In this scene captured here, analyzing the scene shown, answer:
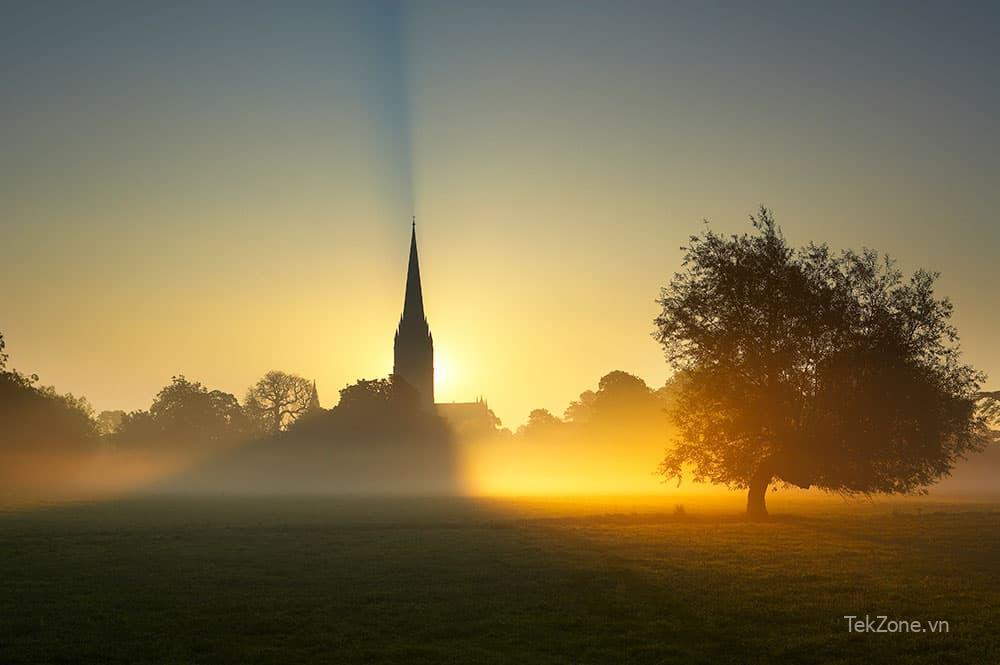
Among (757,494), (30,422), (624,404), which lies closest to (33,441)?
(30,422)

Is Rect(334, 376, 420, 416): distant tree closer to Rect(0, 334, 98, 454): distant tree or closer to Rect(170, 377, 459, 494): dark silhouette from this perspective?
Rect(170, 377, 459, 494): dark silhouette

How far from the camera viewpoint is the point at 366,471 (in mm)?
124625

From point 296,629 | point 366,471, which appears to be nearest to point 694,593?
point 296,629

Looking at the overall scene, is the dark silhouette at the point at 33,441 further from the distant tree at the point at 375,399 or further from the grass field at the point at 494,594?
the grass field at the point at 494,594

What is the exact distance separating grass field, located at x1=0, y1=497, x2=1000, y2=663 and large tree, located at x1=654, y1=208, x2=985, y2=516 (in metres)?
5.70

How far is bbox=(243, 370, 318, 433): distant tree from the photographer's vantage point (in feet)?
576

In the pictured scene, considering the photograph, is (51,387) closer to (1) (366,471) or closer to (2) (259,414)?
(2) (259,414)

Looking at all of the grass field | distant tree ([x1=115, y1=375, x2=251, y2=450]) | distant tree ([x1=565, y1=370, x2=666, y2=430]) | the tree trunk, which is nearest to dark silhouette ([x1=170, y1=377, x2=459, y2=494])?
distant tree ([x1=115, y1=375, x2=251, y2=450])

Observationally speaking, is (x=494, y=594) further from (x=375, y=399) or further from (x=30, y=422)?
(x=375, y=399)

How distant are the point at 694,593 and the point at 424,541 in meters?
16.1

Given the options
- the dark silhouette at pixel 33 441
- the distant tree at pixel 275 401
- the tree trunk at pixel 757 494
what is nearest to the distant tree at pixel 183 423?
the distant tree at pixel 275 401

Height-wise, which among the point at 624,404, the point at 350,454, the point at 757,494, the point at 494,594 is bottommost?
the point at 494,594

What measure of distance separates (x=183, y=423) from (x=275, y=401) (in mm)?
23846

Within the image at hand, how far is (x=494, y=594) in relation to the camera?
898 inches
